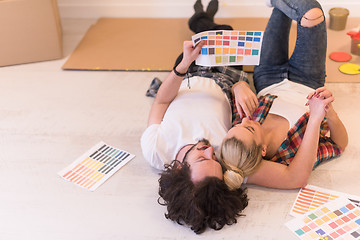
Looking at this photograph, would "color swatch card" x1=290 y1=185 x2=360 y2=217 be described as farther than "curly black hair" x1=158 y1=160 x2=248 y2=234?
Yes

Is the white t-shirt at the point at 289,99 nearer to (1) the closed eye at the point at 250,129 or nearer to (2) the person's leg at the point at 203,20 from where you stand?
(1) the closed eye at the point at 250,129

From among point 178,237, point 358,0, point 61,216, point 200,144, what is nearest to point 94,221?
point 61,216

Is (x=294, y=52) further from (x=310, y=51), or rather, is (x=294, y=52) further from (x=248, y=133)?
(x=248, y=133)

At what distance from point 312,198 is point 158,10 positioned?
198 centimetres

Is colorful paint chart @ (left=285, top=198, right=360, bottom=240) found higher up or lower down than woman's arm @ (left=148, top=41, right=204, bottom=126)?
lower down

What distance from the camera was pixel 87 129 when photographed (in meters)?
2.09

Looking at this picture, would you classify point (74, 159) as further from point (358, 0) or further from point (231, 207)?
point (358, 0)

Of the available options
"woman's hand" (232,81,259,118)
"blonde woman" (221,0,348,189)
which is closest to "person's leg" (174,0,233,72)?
"blonde woman" (221,0,348,189)

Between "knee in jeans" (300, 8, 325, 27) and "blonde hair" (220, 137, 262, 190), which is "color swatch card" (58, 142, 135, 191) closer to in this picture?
"blonde hair" (220, 137, 262, 190)

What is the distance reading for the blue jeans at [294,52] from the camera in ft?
6.11

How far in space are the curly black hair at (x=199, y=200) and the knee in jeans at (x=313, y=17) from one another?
2.66 ft

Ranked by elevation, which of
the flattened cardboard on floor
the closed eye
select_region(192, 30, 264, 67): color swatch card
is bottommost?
the flattened cardboard on floor

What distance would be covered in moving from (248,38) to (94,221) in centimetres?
93

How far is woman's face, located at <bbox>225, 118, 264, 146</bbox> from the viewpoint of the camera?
1529mm
